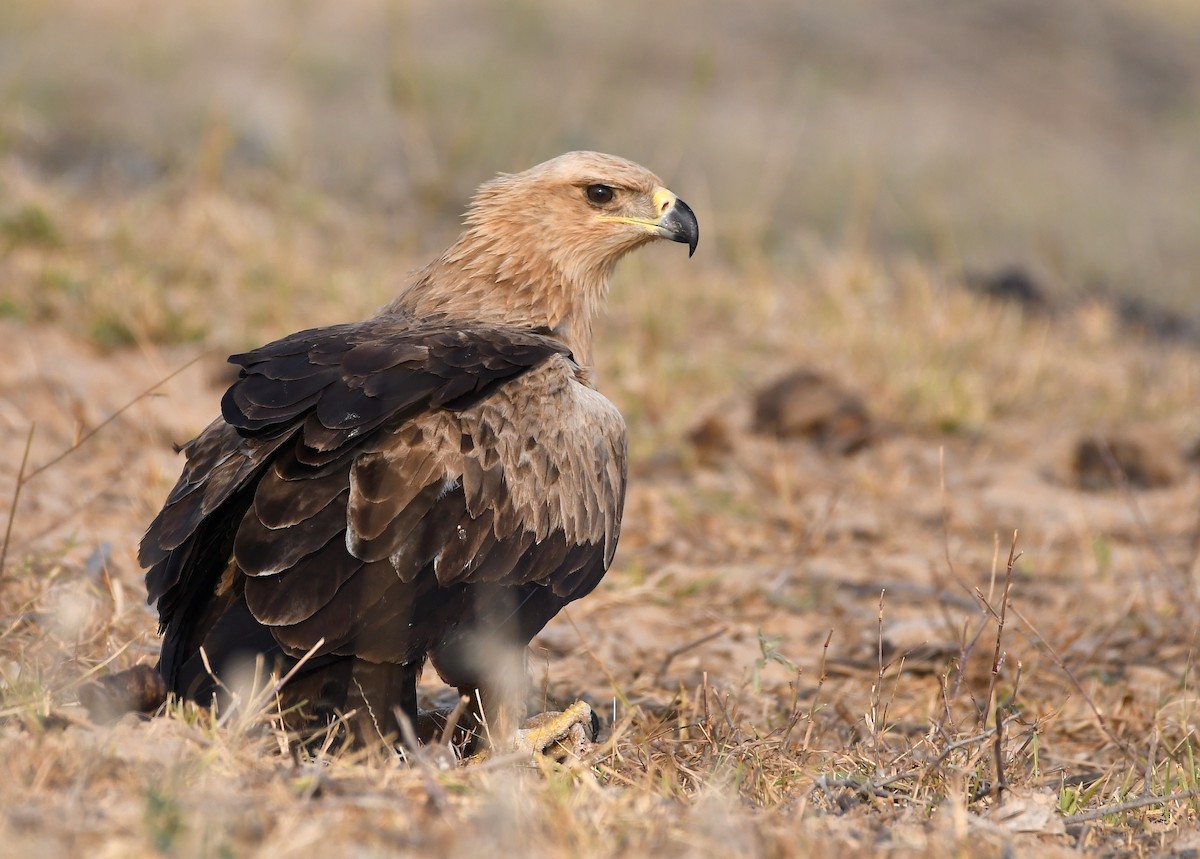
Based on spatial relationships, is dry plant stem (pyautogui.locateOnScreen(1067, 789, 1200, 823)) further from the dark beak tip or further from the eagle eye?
the eagle eye

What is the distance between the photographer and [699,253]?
392 inches

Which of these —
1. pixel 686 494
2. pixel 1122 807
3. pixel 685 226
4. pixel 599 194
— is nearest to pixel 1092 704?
pixel 1122 807

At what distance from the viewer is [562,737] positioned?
3252 mm

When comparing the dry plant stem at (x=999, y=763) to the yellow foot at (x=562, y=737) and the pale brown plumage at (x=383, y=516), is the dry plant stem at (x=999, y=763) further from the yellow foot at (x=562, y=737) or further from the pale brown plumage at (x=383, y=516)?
the pale brown plumage at (x=383, y=516)

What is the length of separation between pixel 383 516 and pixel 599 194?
1810 mm

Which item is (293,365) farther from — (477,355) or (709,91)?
(709,91)

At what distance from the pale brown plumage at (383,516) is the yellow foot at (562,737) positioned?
134 millimetres

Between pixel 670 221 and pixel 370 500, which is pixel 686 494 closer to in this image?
pixel 670 221

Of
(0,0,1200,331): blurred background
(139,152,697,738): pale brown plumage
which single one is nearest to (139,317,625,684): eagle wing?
(139,152,697,738): pale brown plumage

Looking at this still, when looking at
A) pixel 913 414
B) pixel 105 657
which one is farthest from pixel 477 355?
pixel 913 414

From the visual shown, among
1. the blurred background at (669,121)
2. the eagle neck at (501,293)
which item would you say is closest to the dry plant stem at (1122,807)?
the eagle neck at (501,293)

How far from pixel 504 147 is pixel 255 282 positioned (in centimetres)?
376

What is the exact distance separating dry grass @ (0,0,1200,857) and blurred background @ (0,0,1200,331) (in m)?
0.08

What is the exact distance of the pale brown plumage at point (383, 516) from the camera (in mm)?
3061
